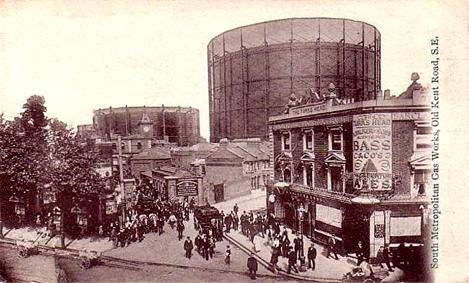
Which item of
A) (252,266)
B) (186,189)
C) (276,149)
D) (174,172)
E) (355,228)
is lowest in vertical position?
(252,266)

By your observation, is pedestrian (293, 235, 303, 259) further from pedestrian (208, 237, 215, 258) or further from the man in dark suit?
pedestrian (208, 237, 215, 258)

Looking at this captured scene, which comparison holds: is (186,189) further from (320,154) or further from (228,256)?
(320,154)

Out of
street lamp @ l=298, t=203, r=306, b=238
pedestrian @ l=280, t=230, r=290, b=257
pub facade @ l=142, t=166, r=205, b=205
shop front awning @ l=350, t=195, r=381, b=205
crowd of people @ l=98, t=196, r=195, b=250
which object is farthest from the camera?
pub facade @ l=142, t=166, r=205, b=205

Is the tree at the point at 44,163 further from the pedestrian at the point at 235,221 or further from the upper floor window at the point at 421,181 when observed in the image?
the upper floor window at the point at 421,181

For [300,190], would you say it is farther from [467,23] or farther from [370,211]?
[467,23]

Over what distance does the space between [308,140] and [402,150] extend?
0.85 meters

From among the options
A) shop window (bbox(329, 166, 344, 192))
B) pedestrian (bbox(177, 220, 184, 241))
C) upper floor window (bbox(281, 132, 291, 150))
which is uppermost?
upper floor window (bbox(281, 132, 291, 150))

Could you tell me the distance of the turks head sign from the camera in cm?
301

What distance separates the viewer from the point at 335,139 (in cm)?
329

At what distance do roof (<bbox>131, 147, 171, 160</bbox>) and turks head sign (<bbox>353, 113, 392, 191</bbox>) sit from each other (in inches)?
82.0

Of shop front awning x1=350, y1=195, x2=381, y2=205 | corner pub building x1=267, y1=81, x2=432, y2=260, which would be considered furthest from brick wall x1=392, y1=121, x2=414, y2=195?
shop front awning x1=350, y1=195, x2=381, y2=205

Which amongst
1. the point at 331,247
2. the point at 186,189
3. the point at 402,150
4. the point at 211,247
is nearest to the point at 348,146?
the point at 402,150

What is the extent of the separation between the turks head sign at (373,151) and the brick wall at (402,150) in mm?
39

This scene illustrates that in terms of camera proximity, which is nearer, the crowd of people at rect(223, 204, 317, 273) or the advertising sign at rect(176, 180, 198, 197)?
the crowd of people at rect(223, 204, 317, 273)
